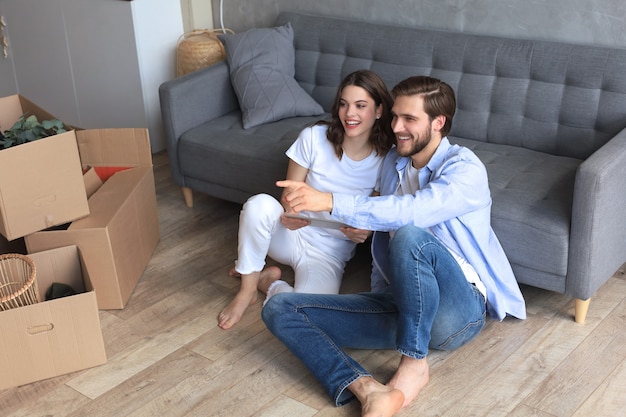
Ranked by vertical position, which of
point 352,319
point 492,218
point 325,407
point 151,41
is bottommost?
point 325,407

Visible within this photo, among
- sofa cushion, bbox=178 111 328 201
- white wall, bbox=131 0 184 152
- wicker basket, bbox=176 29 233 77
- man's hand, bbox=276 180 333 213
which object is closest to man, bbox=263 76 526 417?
man's hand, bbox=276 180 333 213

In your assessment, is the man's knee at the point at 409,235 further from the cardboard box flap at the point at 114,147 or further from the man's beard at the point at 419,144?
the cardboard box flap at the point at 114,147

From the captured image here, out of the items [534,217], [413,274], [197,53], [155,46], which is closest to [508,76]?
[534,217]

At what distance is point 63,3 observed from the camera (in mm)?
4105

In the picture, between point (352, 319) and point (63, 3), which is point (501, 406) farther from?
point (63, 3)

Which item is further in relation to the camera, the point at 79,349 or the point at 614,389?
the point at 79,349

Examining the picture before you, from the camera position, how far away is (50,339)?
2.31m

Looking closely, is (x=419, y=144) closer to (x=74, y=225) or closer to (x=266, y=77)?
(x=74, y=225)

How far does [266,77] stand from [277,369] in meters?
1.47

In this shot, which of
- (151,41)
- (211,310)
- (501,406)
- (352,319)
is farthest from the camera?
(151,41)

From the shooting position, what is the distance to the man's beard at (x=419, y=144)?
7.44 feet

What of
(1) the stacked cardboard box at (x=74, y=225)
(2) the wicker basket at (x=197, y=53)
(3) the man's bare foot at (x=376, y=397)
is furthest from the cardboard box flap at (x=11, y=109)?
(3) the man's bare foot at (x=376, y=397)

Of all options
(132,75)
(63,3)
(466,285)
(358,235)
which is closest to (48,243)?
(358,235)

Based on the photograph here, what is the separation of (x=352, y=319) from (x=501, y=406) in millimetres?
474
